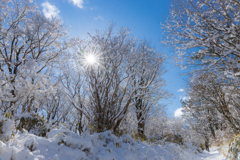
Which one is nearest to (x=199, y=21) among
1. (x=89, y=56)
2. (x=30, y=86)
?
(x=89, y=56)

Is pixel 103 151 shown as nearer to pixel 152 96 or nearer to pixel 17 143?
pixel 17 143

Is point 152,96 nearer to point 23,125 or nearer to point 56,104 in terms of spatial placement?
point 23,125

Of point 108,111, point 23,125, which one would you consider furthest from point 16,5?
point 108,111

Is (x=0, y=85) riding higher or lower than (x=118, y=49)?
lower

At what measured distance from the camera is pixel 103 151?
12.2 ft

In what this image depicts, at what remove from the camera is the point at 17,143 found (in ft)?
7.50

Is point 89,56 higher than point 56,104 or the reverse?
higher

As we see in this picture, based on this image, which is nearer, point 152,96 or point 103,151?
point 103,151

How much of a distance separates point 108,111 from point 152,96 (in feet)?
19.3

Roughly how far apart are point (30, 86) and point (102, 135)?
3.17 m

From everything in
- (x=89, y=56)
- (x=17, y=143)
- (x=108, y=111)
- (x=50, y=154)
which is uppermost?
(x=89, y=56)

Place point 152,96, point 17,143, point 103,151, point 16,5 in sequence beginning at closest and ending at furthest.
Result: point 17,143 → point 103,151 → point 16,5 → point 152,96

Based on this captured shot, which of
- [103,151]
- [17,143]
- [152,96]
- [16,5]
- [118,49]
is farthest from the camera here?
[152,96]

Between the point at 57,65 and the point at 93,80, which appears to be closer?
the point at 93,80
